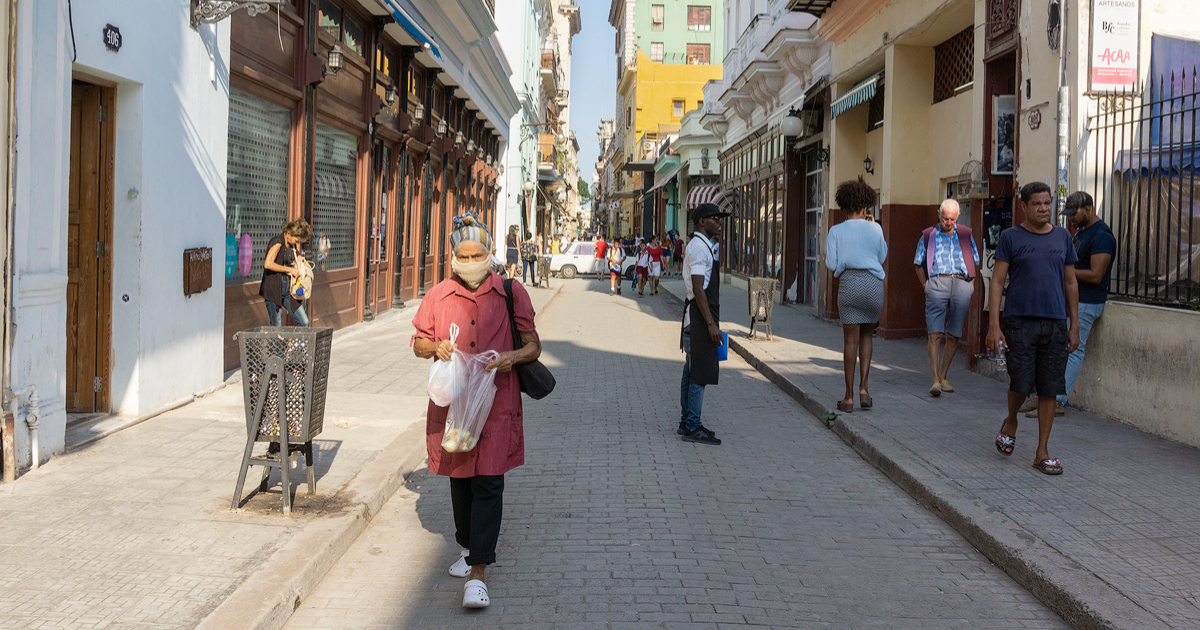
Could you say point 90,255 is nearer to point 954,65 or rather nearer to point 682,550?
point 682,550

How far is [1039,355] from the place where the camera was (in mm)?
6055

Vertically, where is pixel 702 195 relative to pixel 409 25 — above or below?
below

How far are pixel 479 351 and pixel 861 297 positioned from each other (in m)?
4.62

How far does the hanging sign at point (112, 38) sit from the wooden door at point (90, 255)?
1.48 feet

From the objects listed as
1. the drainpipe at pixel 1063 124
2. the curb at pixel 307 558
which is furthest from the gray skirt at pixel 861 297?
the curb at pixel 307 558

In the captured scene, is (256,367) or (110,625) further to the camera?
(256,367)

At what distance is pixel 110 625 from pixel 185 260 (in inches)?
182

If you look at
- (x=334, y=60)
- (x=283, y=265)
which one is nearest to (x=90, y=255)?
(x=283, y=265)

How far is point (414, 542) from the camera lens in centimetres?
492

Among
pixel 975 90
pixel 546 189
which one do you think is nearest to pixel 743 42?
pixel 975 90

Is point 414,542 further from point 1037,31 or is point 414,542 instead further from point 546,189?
point 546,189

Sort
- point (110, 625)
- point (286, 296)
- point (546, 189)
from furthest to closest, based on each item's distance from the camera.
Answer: point (546, 189)
point (286, 296)
point (110, 625)

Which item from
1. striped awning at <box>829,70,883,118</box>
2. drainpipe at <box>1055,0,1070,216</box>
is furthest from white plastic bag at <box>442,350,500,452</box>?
striped awning at <box>829,70,883,118</box>

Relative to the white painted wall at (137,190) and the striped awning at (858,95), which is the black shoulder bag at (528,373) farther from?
the striped awning at (858,95)
